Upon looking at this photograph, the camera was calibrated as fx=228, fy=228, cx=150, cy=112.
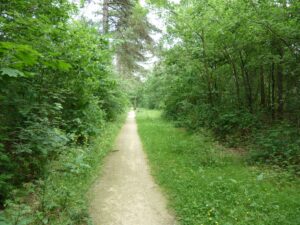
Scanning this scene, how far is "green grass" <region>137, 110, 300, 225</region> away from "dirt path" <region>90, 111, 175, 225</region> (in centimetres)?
26

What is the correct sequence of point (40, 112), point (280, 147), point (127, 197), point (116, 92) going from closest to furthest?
point (40, 112) < point (127, 197) < point (280, 147) < point (116, 92)

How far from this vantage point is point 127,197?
4.51m

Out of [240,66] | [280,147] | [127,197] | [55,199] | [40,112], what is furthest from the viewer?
[240,66]

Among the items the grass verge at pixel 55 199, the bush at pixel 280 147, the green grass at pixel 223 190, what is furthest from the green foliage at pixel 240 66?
the grass verge at pixel 55 199

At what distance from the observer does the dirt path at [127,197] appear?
12.3 feet

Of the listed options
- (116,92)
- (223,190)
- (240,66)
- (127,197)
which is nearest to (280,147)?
(223,190)

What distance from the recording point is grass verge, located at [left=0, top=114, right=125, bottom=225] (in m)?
3.15

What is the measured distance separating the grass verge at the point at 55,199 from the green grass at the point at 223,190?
1649mm

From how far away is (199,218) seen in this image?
3.68 metres

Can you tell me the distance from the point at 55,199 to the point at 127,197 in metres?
1.35

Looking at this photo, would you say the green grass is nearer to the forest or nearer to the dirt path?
the forest

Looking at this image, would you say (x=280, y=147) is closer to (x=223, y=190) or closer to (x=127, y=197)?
(x=223, y=190)

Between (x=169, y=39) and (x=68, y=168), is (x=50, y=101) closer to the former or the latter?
(x=68, y=168)

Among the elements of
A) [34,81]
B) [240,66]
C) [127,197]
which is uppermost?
[240,66]
